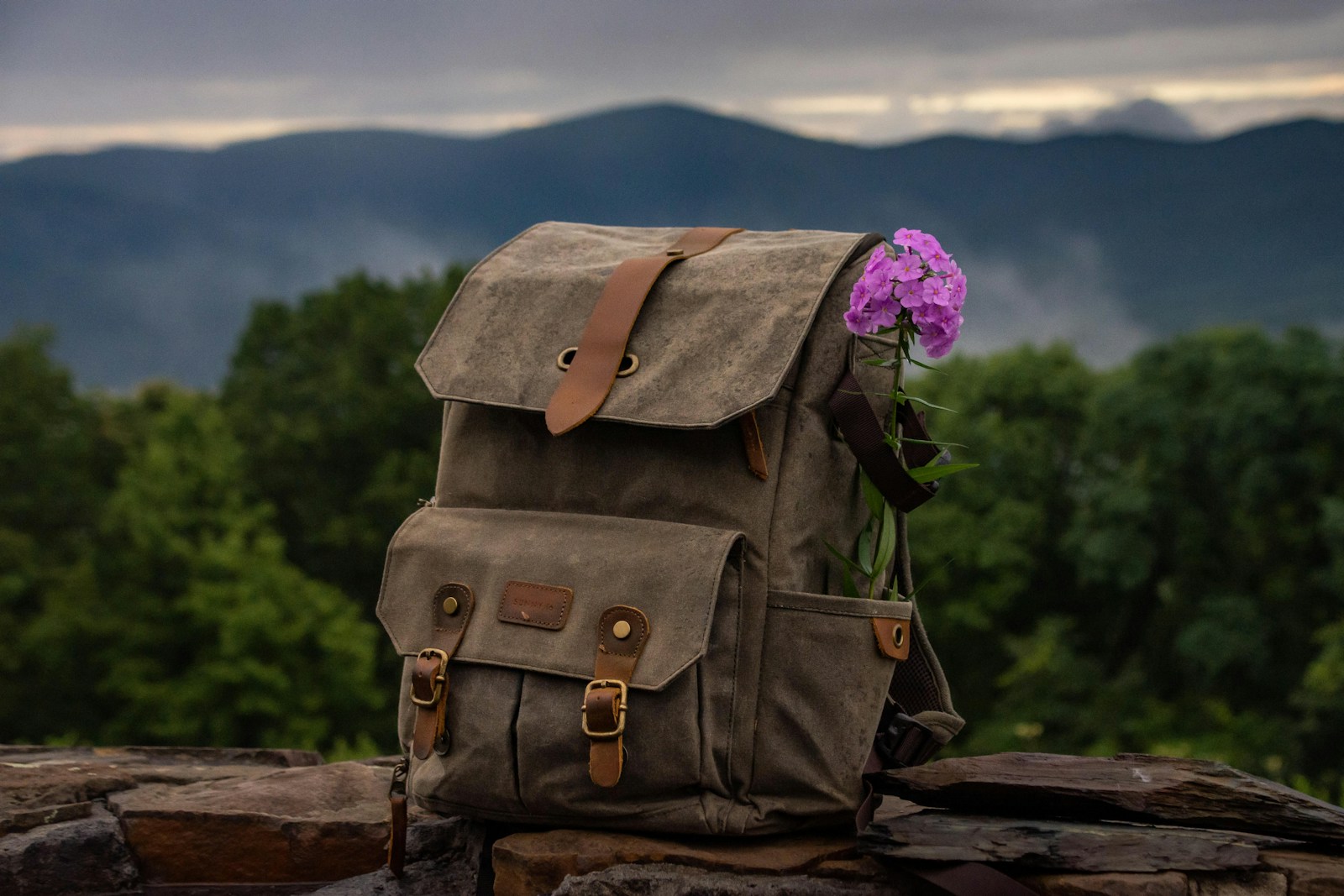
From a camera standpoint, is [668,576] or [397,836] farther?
[397,836]

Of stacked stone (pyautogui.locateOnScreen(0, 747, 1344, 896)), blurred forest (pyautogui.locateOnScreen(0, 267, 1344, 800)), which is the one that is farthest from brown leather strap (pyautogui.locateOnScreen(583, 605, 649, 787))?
blurred forest (pyautogui.locateOnScreen(0, 267, 1344, 800))

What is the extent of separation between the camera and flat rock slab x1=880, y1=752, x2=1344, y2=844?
2953 mm

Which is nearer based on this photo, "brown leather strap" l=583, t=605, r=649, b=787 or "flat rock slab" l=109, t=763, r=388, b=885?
"brown leather strap" l=583, t=605, r=649, b=787

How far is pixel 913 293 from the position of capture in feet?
9.68

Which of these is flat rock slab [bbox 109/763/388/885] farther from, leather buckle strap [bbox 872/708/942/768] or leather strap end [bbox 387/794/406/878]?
leather buckle strap [bbox 872/708/942/768]

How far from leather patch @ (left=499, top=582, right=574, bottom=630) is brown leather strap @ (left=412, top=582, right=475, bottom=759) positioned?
4.5 inches

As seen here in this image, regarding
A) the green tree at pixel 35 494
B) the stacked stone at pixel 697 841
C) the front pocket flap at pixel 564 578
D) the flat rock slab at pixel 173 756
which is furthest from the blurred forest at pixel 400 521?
the front pocket flap at pixel 564 578

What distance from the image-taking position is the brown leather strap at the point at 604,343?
3.02 meters

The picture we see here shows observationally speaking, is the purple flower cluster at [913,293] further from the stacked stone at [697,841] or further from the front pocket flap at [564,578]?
the stacked stone at [697,841]

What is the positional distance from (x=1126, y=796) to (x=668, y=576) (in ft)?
3.96

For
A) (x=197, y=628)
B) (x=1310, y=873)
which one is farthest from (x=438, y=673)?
(x=197, y=628)

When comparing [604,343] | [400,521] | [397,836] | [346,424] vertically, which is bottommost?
[400,521]

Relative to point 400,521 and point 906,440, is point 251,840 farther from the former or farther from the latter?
point 400,521

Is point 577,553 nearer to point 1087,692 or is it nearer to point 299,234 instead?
point 1087,692
